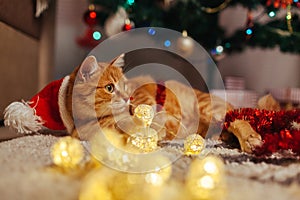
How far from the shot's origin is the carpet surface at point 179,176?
1.68ft

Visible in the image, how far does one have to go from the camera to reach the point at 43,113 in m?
1.00

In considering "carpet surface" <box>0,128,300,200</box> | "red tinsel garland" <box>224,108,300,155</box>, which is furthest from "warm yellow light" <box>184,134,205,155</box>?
"red tinsel garland" <box>224,108,300,155</box>

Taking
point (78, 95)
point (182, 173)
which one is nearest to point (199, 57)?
point (78, 95)

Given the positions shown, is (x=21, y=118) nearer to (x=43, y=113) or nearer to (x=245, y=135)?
(x=43, y=113)

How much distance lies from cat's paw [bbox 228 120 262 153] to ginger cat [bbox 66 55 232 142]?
14 centimetres

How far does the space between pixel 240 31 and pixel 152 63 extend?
499 millimetres

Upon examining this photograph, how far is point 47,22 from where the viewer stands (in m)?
1.74

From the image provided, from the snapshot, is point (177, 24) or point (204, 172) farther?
point (177, 24)

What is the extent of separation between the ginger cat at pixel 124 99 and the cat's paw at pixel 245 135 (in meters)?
0.14

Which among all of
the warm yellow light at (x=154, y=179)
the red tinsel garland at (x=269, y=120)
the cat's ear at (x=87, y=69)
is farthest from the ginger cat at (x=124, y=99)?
the warm yellow light at (x=154, y=179)

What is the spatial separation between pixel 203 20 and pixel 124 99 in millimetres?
995

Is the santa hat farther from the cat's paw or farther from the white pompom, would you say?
the cat's paw

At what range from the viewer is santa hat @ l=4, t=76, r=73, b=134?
94 centimetres

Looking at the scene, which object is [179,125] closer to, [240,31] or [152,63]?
[152,63]
